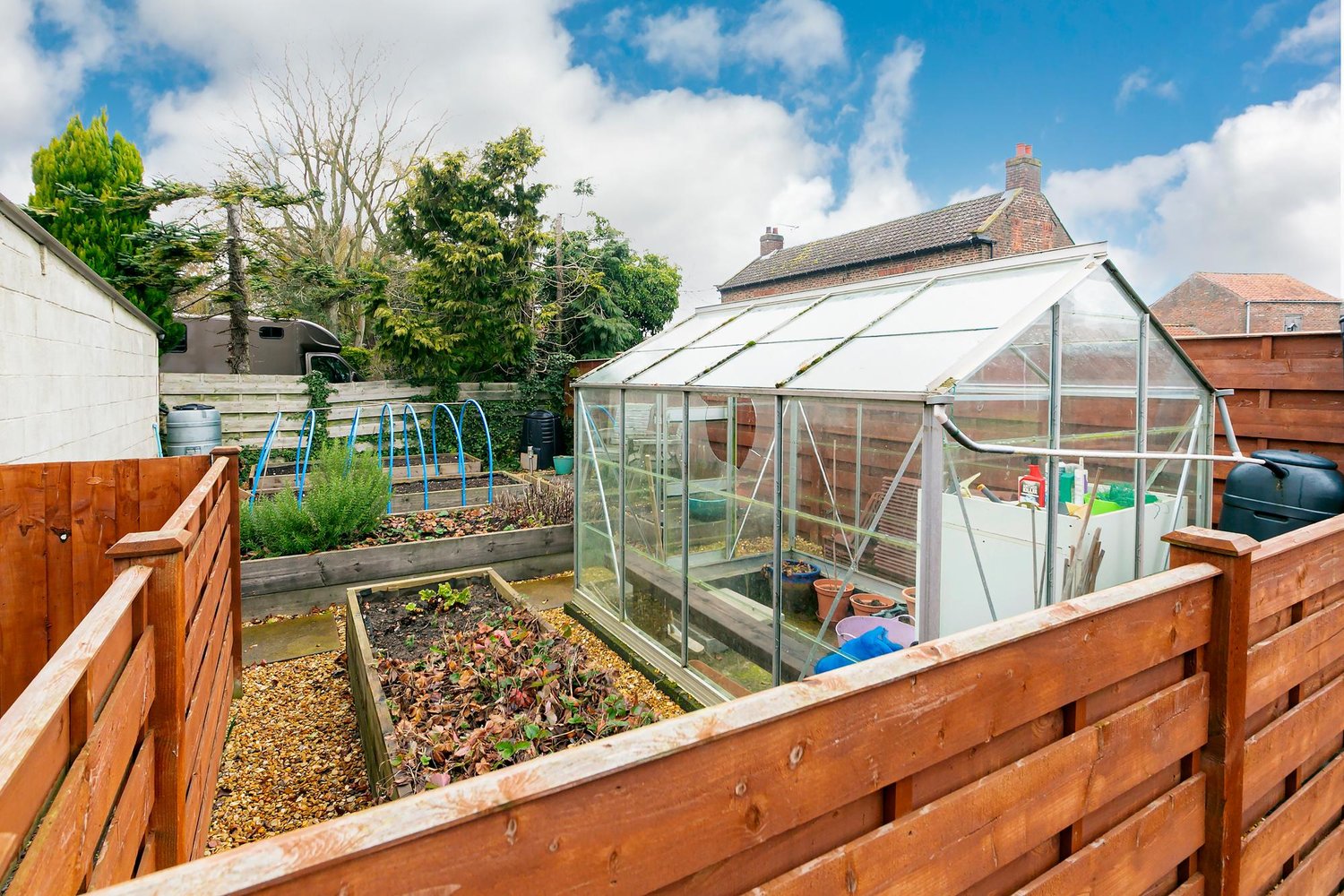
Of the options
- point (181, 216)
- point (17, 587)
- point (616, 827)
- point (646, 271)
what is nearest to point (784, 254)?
point (646, 271)

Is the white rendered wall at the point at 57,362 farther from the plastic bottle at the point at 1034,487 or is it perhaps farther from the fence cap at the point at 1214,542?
the plastic bottle at the point at 1034,487

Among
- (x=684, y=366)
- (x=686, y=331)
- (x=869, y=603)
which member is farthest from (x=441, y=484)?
(x=869, y=603)

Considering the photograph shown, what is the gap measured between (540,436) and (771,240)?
37.6 feet

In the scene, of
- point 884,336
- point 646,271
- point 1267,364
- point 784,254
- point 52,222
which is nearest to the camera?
point 884,336

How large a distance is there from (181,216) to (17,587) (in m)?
9.92

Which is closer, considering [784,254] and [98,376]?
[98,376]

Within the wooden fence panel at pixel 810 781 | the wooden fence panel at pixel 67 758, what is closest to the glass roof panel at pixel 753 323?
the wooden fence panel at pixel 810 781

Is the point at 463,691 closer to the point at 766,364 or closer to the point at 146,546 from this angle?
the point at 146,546

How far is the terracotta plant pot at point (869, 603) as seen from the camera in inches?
143

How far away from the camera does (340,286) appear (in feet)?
38.1

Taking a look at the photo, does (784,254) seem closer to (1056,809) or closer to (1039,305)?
(1039,305)

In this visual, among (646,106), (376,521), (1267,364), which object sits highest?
(646,106)

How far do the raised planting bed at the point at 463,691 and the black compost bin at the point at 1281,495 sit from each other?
3.60 m

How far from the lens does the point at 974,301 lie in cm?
348
